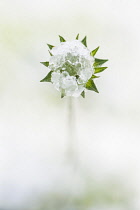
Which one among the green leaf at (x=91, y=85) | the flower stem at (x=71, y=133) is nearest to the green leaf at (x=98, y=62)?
the green leaf at (x=91, y=85)

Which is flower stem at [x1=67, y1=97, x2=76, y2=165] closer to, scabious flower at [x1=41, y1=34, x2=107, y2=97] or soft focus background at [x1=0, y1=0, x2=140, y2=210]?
soft focus background at [x1=0, y1=0, x2=140, y2=210]

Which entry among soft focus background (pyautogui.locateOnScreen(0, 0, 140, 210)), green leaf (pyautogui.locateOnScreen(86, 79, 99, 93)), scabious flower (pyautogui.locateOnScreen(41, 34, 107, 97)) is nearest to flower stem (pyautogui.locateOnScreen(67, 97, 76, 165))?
soft focus background (pyautogui.locateOnScreen(0, 0, 140, 210))

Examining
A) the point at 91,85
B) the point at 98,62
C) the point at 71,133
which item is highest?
the point at 98,62

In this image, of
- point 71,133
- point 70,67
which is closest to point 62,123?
point 71,133

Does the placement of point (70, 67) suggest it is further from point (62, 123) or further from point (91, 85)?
point (62, 123)

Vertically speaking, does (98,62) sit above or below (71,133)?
above

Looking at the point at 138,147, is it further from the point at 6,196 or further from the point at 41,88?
the point at 6,196
